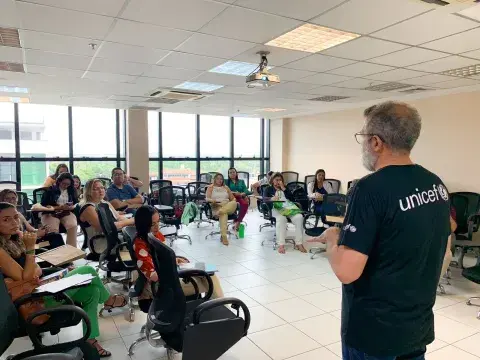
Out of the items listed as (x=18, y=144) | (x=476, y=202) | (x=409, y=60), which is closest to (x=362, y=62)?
(x=409, y=60)

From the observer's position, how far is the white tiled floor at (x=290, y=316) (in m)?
2.83

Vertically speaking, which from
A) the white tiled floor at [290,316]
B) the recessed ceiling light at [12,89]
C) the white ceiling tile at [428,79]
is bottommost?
the white tiled floor at [290,316]

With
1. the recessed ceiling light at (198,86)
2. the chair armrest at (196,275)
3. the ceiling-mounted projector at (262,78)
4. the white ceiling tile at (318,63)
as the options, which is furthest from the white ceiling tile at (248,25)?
the recessed ceiling light at (198,86)

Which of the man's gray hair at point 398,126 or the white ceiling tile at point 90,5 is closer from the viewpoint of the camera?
the man's gray hair at point 398,126

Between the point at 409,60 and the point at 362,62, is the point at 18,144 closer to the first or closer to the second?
the point at 362,62

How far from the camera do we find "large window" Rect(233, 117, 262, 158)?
35.8ft

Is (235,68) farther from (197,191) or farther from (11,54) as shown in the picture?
(197,191)

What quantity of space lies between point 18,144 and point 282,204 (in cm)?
646

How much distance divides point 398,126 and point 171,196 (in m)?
5.98

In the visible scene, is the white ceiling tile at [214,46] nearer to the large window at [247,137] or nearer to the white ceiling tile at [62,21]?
the white ceiling tile at [62,21]

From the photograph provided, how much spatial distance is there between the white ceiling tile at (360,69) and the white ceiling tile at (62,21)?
2.99 metres

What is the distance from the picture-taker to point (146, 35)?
11.2 feet

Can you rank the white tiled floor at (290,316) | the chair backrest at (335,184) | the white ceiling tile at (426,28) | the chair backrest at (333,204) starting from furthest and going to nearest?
1. the chair backrest at (335,184)
2. the chair backrest at (333,204)
3. the white ceiling tile at (426,28)
4. the white tiled floor at (290,316)

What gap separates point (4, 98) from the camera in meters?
7.19
